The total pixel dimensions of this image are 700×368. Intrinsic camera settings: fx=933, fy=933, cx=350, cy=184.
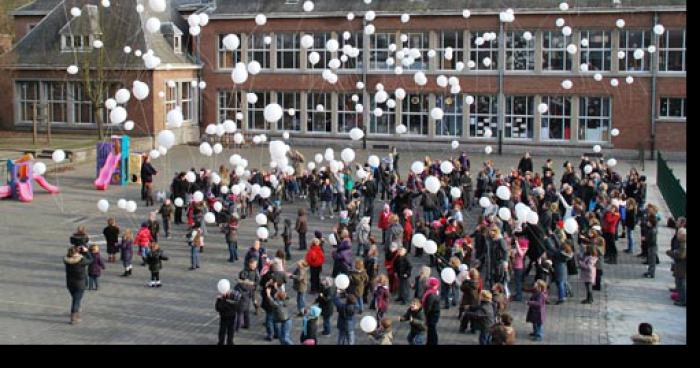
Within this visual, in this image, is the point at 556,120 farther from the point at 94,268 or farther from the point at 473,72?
the point at 94,268

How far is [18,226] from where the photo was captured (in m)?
24.0

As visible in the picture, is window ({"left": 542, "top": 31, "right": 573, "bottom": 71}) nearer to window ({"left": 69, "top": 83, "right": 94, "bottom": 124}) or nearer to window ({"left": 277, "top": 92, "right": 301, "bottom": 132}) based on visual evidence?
window ({"left": 277, "top": 92, "right": 301, "bottom": 132})

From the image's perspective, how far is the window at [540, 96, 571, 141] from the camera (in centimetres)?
3900

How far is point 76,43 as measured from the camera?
41.8 meters

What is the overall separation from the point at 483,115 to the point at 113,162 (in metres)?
16.7

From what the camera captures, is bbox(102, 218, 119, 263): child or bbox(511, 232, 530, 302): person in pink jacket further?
bbox(102, 218, 119, 263): child

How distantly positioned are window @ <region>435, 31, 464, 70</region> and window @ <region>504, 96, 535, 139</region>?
2.84 meters

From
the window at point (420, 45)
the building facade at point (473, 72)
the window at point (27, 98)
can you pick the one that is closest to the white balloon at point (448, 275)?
the building facade at point (473, 72)

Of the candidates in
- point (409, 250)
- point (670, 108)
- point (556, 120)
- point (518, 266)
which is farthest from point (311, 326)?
point (670, 108)

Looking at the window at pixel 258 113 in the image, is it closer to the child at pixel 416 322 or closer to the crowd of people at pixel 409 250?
the crowd of people at pixel 409 250

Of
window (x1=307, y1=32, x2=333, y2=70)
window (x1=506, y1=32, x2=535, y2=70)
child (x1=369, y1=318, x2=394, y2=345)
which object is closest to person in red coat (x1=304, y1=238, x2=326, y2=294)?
child (x1=369, y1=318, x2=394, y2=345)

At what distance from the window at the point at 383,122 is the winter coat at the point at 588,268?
81.5 feet
